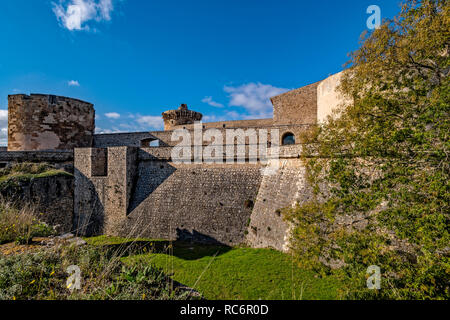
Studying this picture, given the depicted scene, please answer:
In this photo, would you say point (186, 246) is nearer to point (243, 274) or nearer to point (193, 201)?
point (193, 201)

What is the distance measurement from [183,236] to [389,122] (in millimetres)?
9630

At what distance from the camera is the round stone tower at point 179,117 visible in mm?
22172

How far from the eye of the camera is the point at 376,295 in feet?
13.8

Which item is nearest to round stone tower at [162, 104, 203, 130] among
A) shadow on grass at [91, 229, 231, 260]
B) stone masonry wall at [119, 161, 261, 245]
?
stone masonry wall at [119, 161, 261, 245]

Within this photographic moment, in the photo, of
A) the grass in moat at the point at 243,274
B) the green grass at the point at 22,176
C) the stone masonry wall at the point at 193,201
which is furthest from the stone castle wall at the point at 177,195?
the green grass at the point at 22,176

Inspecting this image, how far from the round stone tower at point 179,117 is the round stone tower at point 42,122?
8.49 meters

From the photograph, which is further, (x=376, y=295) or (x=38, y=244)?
(x=376, y=295)

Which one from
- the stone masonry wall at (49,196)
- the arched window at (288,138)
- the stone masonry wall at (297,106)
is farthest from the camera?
the stone masonry wall at (297,106)

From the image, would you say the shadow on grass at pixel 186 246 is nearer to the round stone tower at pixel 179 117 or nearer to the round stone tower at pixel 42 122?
the round stone tower at pixel 42 122

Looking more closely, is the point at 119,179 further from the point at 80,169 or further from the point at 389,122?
the point at 389,122

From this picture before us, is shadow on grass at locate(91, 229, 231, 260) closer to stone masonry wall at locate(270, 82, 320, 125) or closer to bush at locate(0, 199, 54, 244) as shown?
bush at locate(0, 199, 54, 244)

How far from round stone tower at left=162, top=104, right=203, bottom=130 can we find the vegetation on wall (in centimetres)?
1815

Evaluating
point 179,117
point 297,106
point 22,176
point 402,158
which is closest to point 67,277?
point 402,158

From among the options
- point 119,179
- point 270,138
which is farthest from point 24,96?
point 270,138
